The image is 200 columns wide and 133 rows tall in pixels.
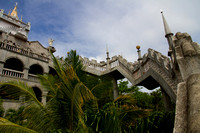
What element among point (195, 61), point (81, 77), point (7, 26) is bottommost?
point (195, 61)

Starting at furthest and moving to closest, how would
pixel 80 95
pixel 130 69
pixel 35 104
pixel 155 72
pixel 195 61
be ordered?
pixel 130 69
pixel 155 72
pixel 35 104
pixel 80 95
pixel 195 61

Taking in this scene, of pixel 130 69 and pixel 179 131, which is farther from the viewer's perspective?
pixel 130 69

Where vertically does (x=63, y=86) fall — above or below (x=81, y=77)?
below

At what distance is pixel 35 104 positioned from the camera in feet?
17.5

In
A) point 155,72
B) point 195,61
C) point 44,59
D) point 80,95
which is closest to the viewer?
point 195,61

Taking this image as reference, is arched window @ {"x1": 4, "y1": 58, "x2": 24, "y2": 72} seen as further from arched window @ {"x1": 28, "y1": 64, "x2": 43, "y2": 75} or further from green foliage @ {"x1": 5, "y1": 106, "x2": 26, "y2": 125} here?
green foliage @ {"x1": 5, "y1": 106, "x2": 26, "y2": 125}

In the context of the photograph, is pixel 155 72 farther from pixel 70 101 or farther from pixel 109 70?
pixel 109 70

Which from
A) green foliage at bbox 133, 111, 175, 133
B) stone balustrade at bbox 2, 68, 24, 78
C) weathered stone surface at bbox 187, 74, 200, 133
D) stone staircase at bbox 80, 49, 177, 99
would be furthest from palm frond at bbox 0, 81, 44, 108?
stone balustrade at bbox 2, 68, 24, 78

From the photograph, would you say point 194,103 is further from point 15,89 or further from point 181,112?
point 15,89

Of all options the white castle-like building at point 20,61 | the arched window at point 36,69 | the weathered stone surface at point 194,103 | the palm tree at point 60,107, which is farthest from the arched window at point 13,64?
the weathered stone surface at point 194,103

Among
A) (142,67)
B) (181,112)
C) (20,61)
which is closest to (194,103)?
(181,112)

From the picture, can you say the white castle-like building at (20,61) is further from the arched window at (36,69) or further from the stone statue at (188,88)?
the stone statue at (188,88)

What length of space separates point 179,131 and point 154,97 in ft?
80.1

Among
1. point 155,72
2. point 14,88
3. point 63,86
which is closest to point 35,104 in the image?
point 14,88
